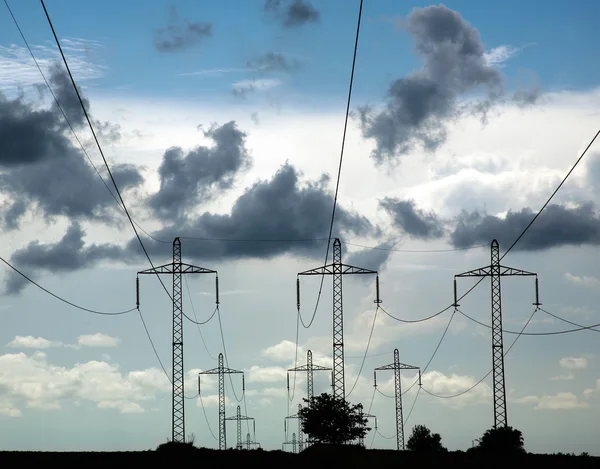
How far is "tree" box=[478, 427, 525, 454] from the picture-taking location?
291 ft

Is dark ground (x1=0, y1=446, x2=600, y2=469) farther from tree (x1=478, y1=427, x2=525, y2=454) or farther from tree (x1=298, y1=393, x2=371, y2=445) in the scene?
tree (x1=298, y1=393, x2=371, y2=445)

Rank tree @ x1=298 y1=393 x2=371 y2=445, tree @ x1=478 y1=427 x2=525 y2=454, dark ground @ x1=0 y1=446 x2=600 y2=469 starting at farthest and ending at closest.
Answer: tree @ x1=298 y1=393 x2=371 y2=445 → tree @ x1=478 y1=427 x2=525 y2=454 → dark ground @ x1=0 y1=446 x2=600 y2=469

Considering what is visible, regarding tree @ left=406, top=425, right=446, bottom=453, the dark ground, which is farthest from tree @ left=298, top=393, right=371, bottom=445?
the dark ground

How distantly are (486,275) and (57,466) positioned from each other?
150ft

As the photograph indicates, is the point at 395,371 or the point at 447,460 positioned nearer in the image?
the point at 447,460

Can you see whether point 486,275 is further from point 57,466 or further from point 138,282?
point 57,466

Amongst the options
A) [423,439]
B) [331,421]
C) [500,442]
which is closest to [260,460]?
[500,442]

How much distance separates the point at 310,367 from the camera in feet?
470

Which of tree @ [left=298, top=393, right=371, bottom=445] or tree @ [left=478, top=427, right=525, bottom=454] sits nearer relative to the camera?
tree @ [left=478, top=427, right=525, bottom=454]

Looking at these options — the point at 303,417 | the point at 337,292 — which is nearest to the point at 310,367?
the point at 303,417

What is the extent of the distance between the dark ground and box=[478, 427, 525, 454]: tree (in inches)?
670

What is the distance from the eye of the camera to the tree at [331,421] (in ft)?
436

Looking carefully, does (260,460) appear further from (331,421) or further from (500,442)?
(331,421)

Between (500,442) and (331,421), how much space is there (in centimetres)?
4416
